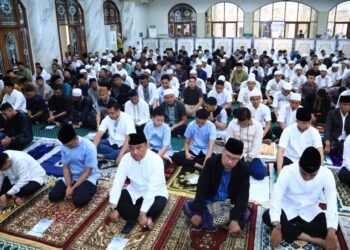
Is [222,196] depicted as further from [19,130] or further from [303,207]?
[19,130]

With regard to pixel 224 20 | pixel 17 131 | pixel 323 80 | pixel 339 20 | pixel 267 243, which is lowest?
pixel 267 243

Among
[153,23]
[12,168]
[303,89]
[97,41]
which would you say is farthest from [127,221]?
[153,23]

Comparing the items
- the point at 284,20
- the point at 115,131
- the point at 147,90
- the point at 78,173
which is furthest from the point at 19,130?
the point at 284,20

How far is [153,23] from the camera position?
1666 centimetres

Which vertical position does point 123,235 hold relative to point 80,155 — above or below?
below

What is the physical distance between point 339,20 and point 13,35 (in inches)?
541

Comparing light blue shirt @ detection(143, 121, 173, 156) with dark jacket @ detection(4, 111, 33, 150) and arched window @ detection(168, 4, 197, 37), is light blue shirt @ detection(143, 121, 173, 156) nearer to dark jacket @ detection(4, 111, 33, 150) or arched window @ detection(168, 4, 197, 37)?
dark jacket @ detection(4, 111, 33, 150)

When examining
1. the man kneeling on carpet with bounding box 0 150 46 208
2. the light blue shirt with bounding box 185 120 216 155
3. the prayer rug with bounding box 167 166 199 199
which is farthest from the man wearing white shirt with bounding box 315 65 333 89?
the man kneeling on carpet with bounding box 0 150 46 208

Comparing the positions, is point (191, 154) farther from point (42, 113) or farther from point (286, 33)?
point (286, 33)

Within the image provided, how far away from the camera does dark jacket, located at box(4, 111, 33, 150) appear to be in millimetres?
4605

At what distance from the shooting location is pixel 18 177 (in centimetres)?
328

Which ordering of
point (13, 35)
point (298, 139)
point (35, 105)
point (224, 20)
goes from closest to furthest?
1. point (298, 139)
2. point (35, 105)
3. point (13, 35)
4. point (224, 20)

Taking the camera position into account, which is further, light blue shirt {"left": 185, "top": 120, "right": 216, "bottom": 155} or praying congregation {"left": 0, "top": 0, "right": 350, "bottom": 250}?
light blue shirt {"left": 185, "top": 120, "right": 216, "bottom": 155}

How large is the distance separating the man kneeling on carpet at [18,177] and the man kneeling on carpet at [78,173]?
26 cm
